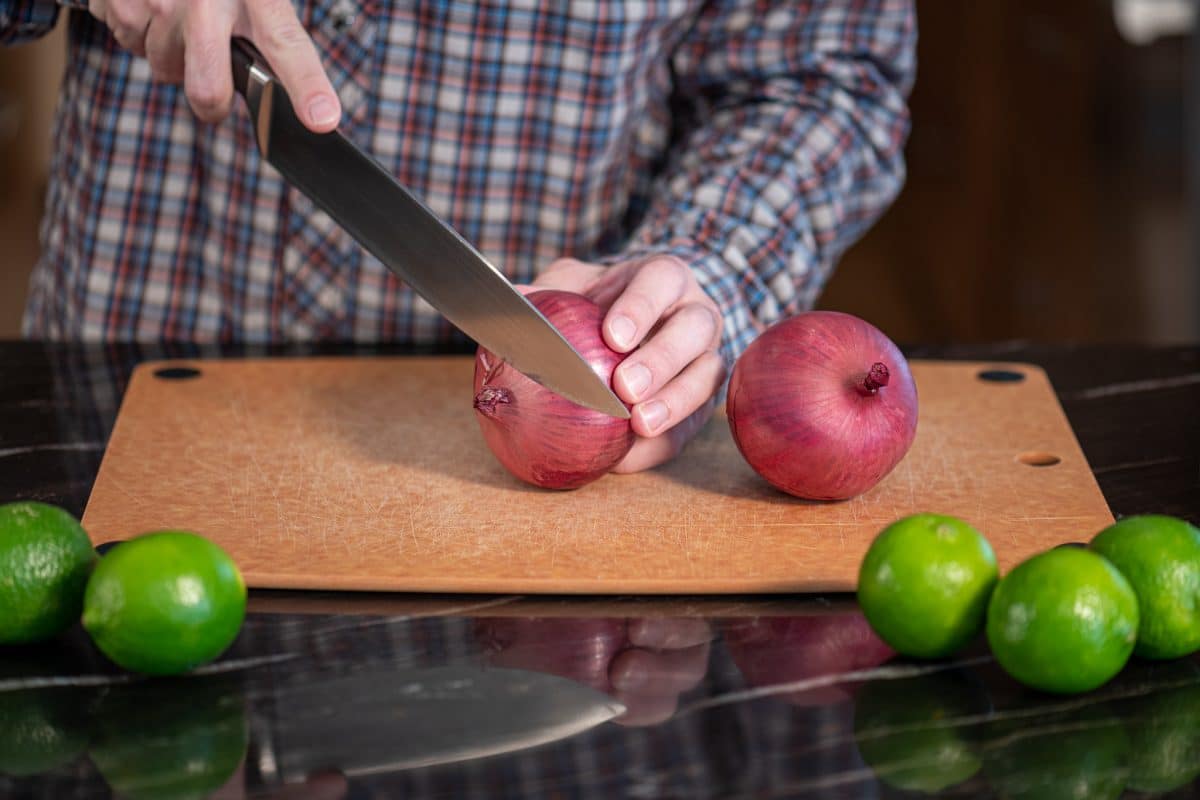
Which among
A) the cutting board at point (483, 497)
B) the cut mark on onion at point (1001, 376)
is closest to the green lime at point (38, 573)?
the cutting board at point (483, 497)

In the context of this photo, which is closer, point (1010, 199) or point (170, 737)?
point (170, 737)

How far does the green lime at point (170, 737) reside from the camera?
737 mm

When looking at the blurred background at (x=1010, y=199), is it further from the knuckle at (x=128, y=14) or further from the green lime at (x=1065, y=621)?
the green lime at (x=1065, y=621)

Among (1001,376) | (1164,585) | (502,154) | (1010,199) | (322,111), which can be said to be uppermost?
(322,111)

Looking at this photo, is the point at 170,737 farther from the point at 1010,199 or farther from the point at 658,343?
the point at 1010,199

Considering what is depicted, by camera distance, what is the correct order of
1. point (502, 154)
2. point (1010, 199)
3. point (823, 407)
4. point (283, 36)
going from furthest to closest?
point (1010, 199) < point (502, 154) < point (283, 36) < point (823, 407)

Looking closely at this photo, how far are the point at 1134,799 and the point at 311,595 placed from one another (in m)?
0.54

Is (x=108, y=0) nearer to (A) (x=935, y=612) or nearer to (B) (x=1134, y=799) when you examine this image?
(A) (x=935, y=612)

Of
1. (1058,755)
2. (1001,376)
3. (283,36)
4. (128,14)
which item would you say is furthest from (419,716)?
(1001,376)

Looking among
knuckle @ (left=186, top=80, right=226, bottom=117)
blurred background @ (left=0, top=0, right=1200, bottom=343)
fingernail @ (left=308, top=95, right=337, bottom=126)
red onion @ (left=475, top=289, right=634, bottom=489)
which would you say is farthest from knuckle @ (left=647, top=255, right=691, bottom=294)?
blurred background @ (left=0, top=0, right=1200, bottom=343)

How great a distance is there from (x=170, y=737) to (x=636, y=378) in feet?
1.61

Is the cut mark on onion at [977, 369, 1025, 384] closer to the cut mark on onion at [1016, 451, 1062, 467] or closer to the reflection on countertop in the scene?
the cut mark on onion at [1016, 451, 1062, 467]

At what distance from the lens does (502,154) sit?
158 centimetres

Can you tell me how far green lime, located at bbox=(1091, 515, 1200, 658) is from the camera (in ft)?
2.75
